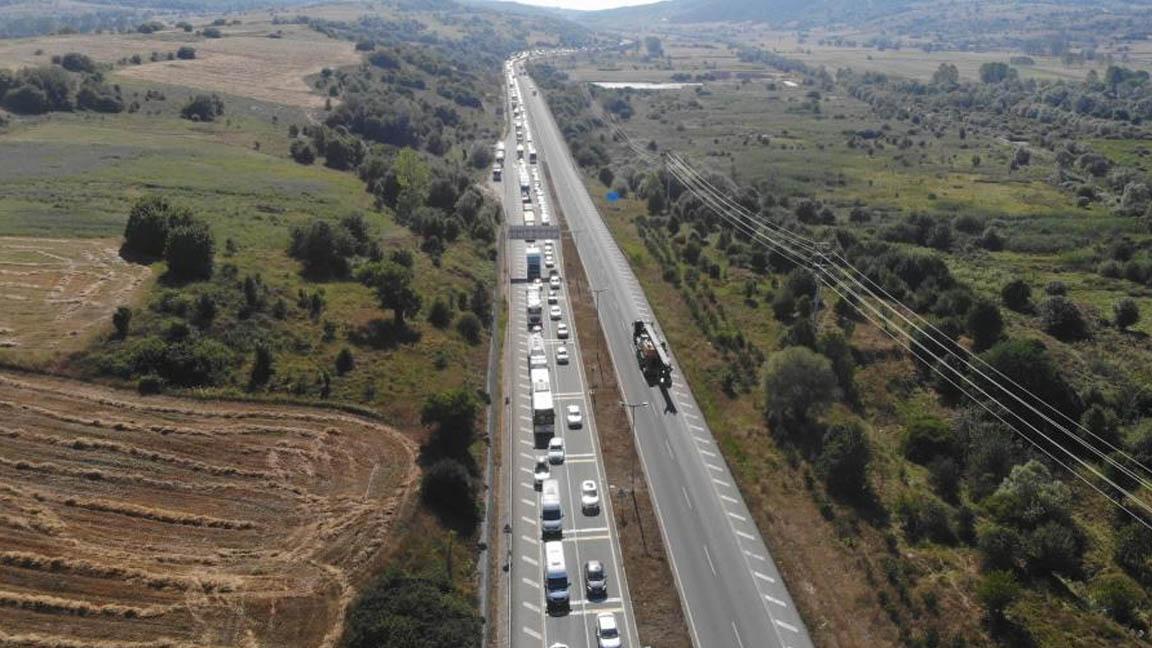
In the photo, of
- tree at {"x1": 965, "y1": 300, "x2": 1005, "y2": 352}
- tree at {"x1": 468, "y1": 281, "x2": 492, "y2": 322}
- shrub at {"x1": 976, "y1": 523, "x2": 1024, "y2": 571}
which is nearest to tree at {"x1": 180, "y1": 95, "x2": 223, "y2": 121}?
tree at {"x1": 468, "y1": 281, "x2": 492, "y2": 322}

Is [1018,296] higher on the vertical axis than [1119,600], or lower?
higher

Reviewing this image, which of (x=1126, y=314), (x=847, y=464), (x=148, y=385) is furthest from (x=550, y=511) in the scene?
(x=1126, y=314)

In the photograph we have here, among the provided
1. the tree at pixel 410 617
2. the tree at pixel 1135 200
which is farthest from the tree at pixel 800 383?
the tree at pixel 1135 200

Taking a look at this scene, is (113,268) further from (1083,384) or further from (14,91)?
(1083,384)

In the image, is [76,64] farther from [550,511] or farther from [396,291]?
[550,511]

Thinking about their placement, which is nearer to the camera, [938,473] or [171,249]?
[938,473]

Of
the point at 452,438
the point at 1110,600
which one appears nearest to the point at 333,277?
the point at 452,438

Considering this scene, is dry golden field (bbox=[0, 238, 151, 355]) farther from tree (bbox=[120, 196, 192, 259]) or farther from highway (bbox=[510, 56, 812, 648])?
highway (bbox=[510, 56, 812, 648])
